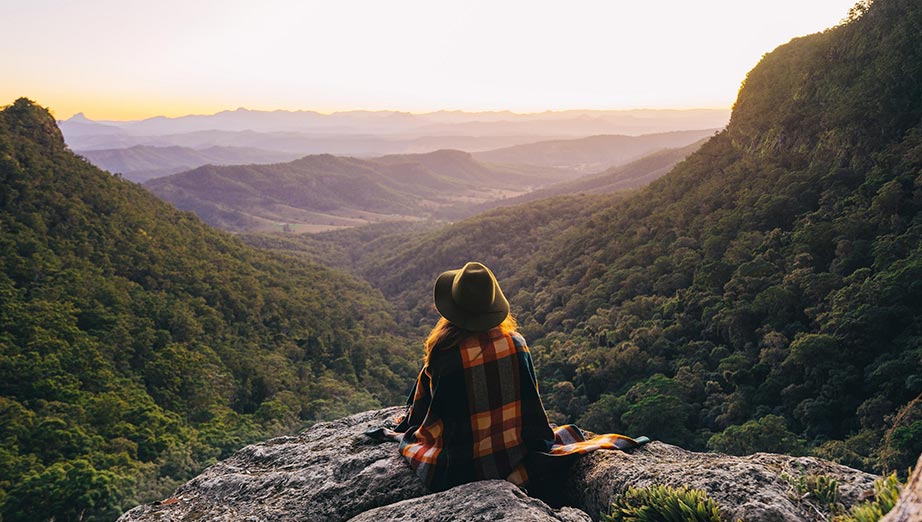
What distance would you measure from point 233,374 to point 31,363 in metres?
13.6

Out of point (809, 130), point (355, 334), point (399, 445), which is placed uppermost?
point (809, 130)

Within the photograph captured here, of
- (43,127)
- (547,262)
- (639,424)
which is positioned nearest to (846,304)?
(639,424)

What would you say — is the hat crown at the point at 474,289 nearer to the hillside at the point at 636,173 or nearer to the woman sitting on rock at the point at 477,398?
the woman sitting on rock at the point at 477,398

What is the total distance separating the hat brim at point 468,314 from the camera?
485 cm

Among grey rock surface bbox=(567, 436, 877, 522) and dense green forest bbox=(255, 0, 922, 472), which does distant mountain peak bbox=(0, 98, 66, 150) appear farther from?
grey rock surface bbox=(567, 436, 877, 522)

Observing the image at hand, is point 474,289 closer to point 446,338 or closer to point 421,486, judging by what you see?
point 446,338

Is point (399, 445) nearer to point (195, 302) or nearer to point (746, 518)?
point (746, 518)

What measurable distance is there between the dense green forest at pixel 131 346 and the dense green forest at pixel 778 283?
1878 cm

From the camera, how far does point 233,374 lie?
1580 inches

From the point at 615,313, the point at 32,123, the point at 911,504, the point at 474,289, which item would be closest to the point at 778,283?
the point at 615,313

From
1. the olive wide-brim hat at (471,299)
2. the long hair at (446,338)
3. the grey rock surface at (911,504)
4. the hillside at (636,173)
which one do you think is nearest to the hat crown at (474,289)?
the olive wide-brim hat at (471,299)

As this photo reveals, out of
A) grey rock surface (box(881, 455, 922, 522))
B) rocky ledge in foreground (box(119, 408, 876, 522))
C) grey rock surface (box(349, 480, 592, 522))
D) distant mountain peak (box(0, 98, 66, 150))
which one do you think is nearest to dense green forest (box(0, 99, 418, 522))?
distant mountain peak (box(0, 98, 66, 150))

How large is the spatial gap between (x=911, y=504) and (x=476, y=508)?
8.77ft

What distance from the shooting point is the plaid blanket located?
492 cm
